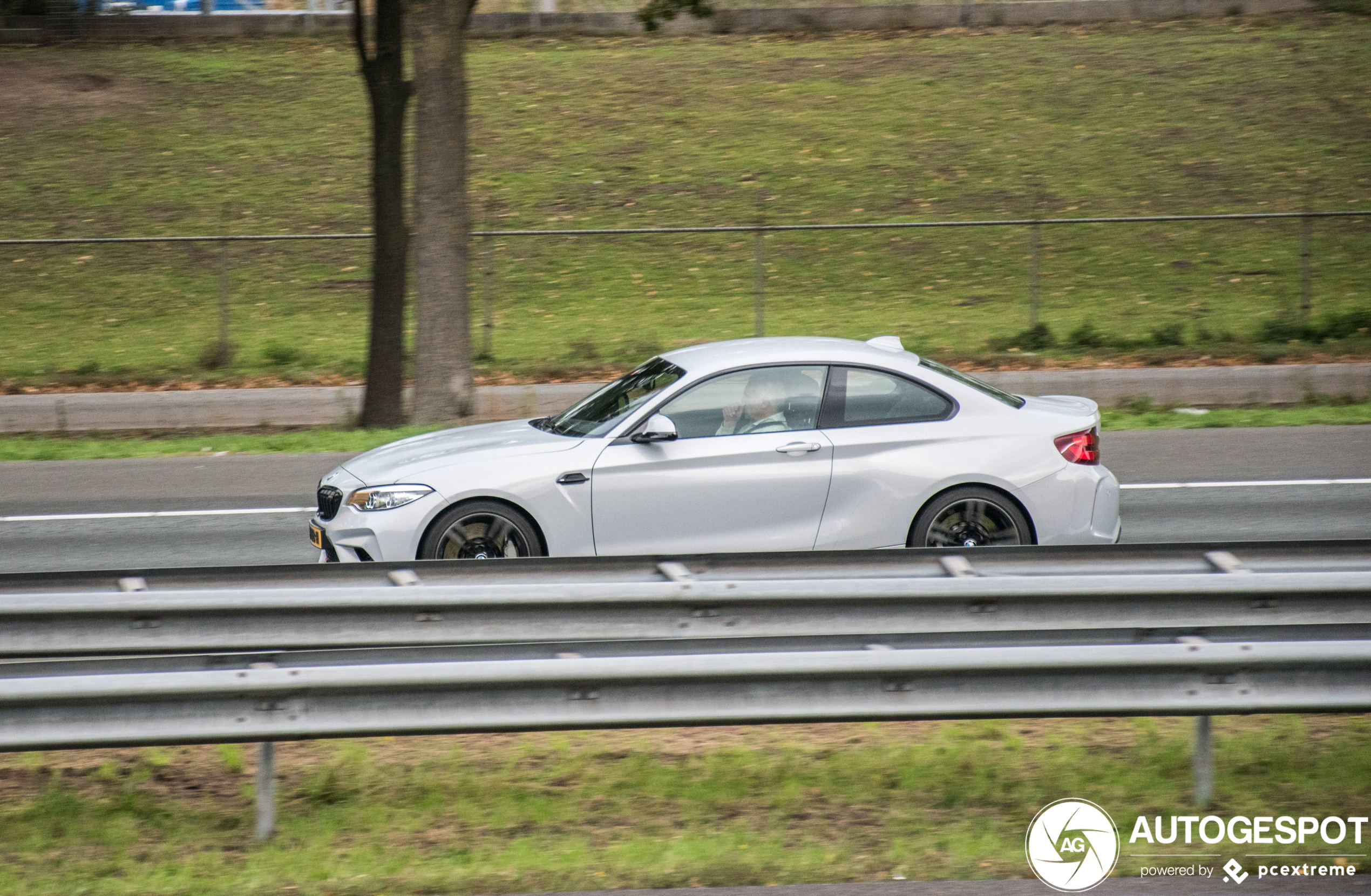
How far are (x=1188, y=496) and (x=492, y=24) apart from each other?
28.0 metres

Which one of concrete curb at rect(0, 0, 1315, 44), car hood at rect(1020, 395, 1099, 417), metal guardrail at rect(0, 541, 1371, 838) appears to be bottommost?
metal guardrail at rect(0, 541, 1371, 838)

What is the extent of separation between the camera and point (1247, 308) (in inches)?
761

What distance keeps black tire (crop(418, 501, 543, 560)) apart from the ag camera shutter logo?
134 inches

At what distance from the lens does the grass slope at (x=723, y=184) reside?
1950 cm

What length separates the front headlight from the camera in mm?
7324

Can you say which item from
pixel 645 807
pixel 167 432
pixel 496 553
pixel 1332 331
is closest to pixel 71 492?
pixel 167 432

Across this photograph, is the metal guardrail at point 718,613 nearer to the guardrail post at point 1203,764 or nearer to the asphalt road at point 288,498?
the guardrail post at point 1203,764

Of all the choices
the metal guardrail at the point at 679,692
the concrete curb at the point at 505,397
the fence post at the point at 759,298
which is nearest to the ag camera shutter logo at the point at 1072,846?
the metal guardrail at the point at 679,692

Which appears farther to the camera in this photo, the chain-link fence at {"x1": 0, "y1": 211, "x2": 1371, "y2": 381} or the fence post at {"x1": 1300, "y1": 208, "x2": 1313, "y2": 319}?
the chain-link fence at {"x1": 0, "y1": 211, "x2": 1371, "y2": 381}

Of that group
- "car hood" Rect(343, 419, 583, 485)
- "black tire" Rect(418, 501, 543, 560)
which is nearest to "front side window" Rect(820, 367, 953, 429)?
"car hood" Rect(343, 419, 583, 485)

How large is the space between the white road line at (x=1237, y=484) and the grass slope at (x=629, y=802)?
225 inches

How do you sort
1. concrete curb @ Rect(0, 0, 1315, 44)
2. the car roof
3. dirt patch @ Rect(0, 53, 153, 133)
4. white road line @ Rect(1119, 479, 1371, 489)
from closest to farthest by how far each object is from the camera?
the car roof, white road line @ Rect(1119, 479, 1371, 489), dirt patch @ Rect(0, 53, 153, 133), concrete curb @ Rect(0, 0, 1315, 44)

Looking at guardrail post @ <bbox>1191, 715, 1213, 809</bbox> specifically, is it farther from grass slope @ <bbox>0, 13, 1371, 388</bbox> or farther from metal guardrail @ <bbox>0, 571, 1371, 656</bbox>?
grass slope @ <bbox>0, 13, 1371, 388</bbox>

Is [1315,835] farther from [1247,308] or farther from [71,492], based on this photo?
[1247,308]
